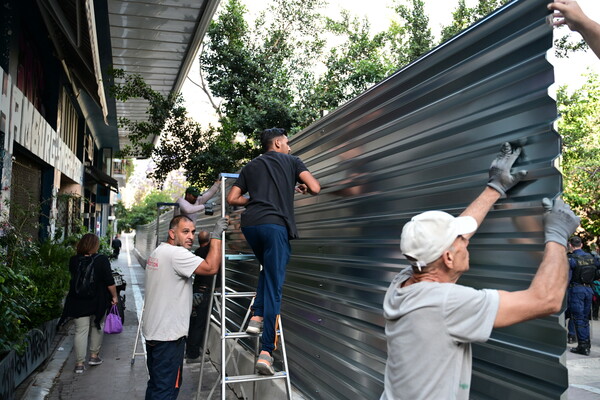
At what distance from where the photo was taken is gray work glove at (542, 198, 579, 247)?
2035 millimetres

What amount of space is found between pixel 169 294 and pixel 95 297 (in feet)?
11.2

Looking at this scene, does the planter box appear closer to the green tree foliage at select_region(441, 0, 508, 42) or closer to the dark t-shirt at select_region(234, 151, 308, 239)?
the dark t-shirt at select_region(234, 151, 308, 239)

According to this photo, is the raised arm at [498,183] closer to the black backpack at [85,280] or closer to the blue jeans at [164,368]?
the blue jeans at [164,368]

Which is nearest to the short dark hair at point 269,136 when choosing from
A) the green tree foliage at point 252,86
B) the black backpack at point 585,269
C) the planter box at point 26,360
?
the planter box at point 26,360

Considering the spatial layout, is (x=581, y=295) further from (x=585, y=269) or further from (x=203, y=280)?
(x=203, y=280)

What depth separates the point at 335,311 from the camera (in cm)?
414

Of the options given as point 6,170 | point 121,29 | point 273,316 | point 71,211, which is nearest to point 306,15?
point 121,29

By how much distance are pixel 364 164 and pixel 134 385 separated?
4591mm

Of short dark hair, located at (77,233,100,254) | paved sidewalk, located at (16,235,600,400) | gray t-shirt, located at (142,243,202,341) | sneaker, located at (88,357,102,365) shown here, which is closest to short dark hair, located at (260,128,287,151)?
gray t-shirt, located at (142,243,202,341)

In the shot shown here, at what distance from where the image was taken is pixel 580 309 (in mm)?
9180

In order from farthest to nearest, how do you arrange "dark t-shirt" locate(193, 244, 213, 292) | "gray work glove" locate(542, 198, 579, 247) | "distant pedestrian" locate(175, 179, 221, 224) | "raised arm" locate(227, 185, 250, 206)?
"distant pedestrian" locate(175, 179, 221, 224) < "dark t-shirt" locate(193, 244, 213, 292) < "raised arm" locate(227, 185, 250, 206) < "gray work glove" locate(542, 198, 579, 247)

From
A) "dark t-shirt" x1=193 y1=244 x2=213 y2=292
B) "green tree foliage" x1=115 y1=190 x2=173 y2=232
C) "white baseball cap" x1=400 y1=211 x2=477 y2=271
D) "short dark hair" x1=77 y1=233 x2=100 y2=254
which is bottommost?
"dark t-shirt" x1=193 y1=244 x2=213 y2=292

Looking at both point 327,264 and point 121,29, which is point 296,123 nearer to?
point 121,29

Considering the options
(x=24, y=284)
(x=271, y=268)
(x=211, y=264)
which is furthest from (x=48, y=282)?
(x=271, y=268)
